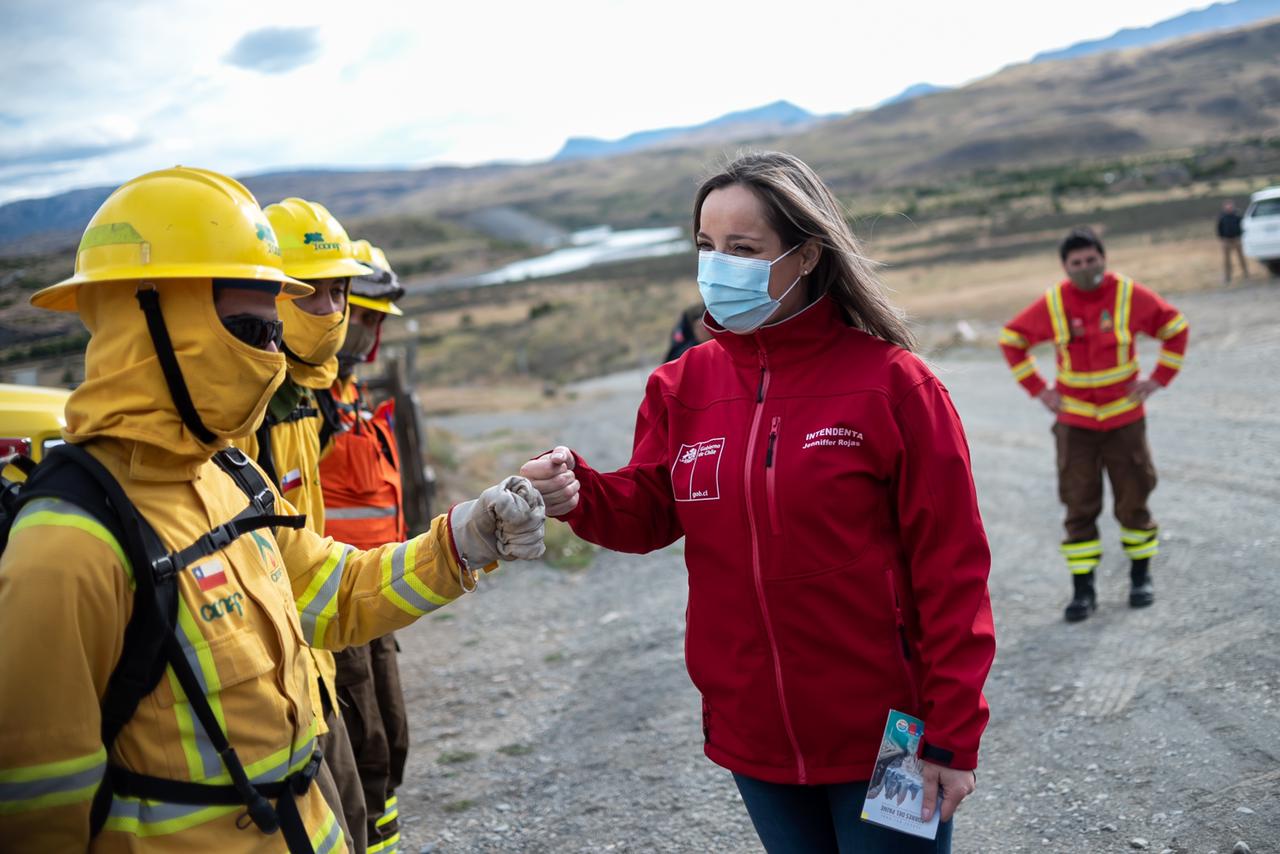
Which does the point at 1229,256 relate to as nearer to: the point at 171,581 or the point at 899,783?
the point at 899,783

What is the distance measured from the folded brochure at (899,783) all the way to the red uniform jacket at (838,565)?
0.04m

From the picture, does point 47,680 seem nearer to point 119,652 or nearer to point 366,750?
point 119,652

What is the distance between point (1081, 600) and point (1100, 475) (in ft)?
2.46

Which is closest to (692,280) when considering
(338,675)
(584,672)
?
(584,672)

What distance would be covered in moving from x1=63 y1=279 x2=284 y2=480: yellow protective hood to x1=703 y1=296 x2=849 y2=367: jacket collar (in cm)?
114

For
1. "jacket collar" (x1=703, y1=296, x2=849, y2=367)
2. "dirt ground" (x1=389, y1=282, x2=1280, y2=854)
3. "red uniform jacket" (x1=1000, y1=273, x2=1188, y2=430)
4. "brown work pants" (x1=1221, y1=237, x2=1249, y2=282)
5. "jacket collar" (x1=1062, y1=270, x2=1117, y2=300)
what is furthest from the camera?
"brown work pants" (x1=1221, y1=237, x2=1249, y2=282)

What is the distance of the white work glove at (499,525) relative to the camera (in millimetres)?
2426

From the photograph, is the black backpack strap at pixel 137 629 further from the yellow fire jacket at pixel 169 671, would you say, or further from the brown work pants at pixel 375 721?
Result: the brown work pants at pixel 375 721

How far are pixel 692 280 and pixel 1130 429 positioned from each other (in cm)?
3791

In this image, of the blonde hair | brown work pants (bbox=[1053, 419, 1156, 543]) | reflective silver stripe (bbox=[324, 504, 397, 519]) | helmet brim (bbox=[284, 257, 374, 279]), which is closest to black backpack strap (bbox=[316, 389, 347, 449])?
reflective silver stripe (bbox=[324, 504, 397, 519])

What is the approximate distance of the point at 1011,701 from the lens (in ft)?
17.2

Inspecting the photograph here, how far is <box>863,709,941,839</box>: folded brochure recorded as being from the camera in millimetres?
2312

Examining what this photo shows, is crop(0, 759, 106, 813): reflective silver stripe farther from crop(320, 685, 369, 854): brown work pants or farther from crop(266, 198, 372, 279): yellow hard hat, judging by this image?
crop(266, 198, 372, 279): yellow hard hat

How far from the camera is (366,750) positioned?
399cm
